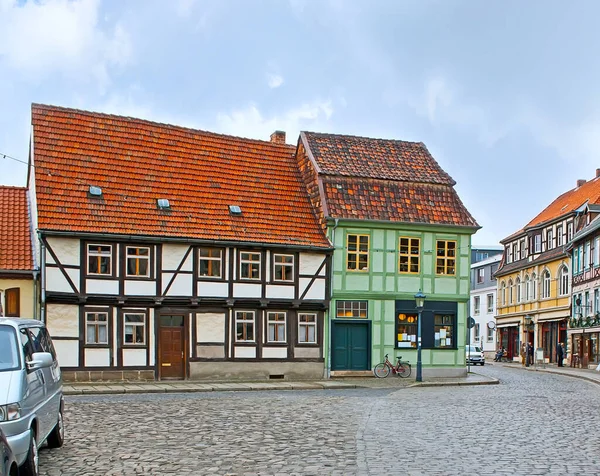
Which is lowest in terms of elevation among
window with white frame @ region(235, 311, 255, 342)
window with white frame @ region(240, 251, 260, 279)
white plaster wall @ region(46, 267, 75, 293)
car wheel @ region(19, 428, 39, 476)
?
window with white frame @ region(235, 311, 255, 342)

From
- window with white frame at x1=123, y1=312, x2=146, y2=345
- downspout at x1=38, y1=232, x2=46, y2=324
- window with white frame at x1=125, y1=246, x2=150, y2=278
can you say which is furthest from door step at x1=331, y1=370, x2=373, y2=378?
downspout at x1=38, y1=232, x2=46, y2=324

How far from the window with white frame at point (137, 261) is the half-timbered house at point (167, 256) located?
0.05 metres

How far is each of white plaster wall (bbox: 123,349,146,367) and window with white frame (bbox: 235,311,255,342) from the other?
3.48 m

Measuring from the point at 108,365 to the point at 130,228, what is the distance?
15.1ft

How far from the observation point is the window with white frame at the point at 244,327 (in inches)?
1198

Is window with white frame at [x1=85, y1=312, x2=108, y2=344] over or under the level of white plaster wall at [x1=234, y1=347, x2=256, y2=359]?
over

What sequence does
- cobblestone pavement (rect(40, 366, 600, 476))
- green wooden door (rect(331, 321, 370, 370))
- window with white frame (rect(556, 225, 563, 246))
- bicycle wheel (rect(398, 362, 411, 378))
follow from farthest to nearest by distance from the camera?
window with white frame (rect(556, 225, 563, 246)), bicycle wheel (rect(398, 362, 411, 378)), green wooden door (rect(331, 321, 370, 370)), cobblestone pavement (rect(40, 366, 600, 476))

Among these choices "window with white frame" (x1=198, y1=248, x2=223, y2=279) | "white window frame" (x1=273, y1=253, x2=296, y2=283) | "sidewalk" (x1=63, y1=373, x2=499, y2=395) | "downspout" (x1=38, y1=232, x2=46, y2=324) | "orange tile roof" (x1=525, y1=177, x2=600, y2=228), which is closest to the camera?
"sidewalk" (x1=63, y1=373, x2=499, y2=395)

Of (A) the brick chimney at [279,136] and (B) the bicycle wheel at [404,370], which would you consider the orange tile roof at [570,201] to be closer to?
(A) the brick chimney at [279,136]

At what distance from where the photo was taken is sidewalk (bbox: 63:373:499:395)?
2481 centimetres

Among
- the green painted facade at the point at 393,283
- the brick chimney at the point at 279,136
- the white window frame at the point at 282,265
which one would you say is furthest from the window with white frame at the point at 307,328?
the brick chimney at the point at 279,136

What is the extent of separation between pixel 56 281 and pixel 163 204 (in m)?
4.77

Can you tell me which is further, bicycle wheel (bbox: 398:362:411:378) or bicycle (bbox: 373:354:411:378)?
bicycle wheel (bbox: 398:362:411:378)

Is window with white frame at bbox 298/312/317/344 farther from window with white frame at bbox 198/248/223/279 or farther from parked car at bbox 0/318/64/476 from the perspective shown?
parked car at bbox 0/318/64/476
